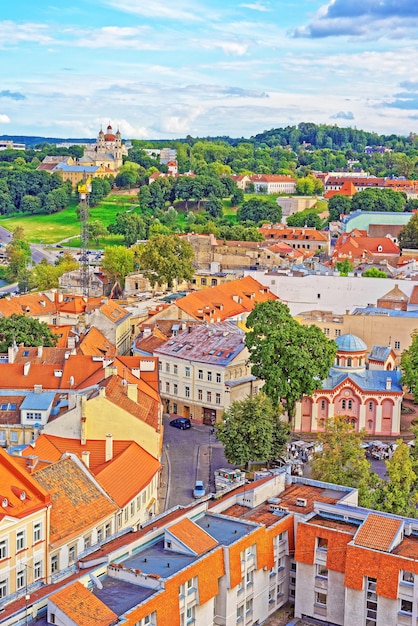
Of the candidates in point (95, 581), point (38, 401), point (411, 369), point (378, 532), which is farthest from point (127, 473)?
point (411, 369)

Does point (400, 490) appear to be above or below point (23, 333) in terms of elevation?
below

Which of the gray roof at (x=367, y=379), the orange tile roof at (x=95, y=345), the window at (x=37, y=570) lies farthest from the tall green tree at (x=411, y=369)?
the window at (x=37, y=570)

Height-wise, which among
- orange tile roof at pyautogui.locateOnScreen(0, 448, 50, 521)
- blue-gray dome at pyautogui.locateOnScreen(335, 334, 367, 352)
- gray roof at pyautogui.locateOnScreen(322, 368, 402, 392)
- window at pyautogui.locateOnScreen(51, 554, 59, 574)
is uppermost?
blue-gray dome at pyautogui.locateOnScreen(335, 334, 367, 352)

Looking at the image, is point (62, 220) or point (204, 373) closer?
point (204, 373)

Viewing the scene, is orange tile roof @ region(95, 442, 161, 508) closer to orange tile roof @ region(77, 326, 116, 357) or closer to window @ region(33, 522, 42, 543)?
window @ region(33, 522, 42, 543)

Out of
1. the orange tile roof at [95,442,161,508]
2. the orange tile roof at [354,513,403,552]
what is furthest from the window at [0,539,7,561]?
the orange tile roof at [354,513,403,552]

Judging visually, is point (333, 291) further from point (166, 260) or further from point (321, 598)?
point (321, 598)
